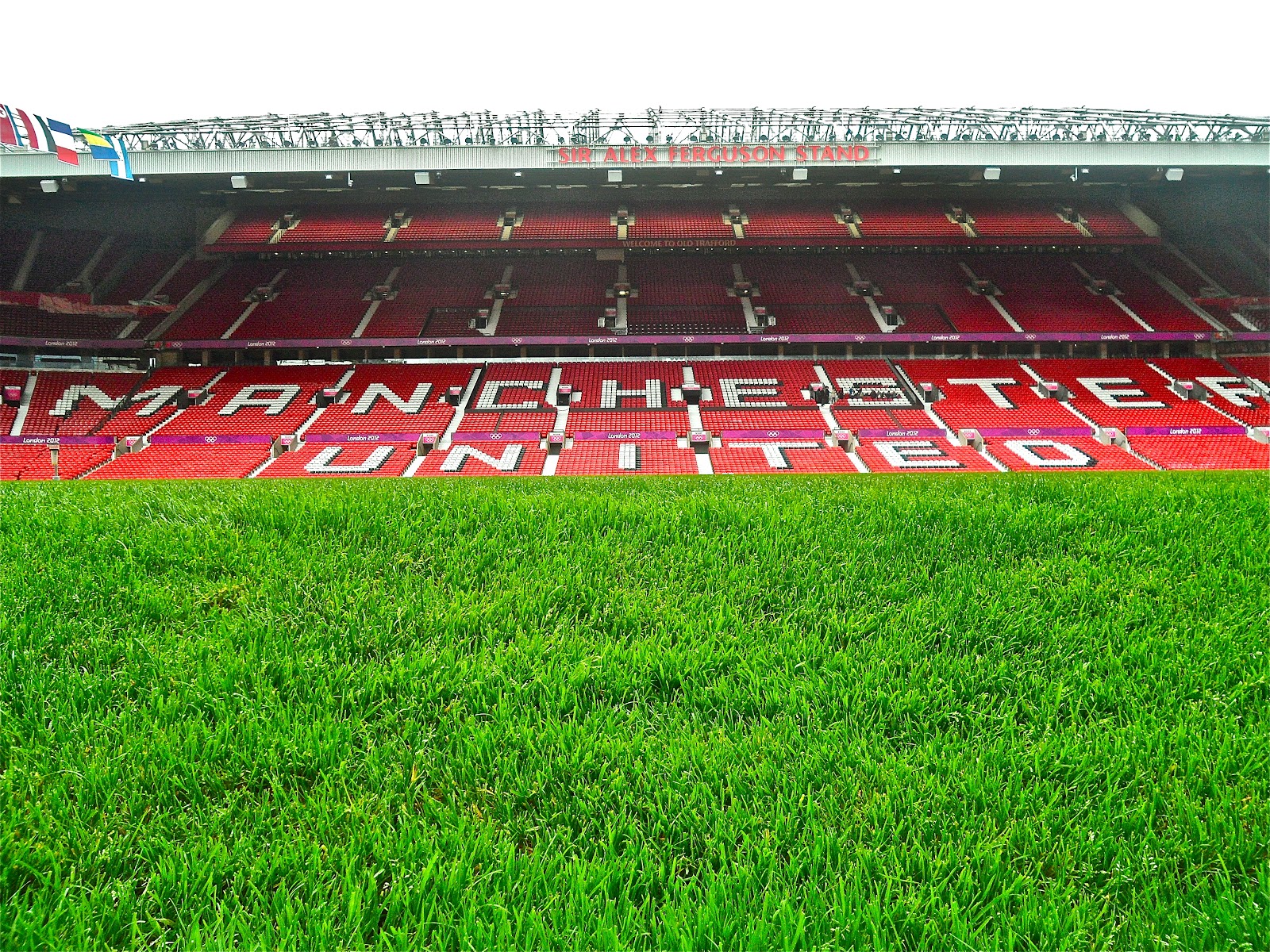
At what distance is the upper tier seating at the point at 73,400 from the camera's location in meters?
25.7

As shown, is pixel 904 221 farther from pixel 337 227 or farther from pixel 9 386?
pixel 9 386

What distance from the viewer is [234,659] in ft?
7.28

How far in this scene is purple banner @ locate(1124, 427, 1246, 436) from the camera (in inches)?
963

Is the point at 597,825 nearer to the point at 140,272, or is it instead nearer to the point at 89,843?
the point at 89,843

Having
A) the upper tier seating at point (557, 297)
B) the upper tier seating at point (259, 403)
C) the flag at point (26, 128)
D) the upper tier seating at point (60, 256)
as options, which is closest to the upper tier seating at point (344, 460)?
the upper tier seating at point (259, 403)

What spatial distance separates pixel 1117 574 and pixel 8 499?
6318mm

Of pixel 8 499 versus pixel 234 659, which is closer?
pixel 234 659

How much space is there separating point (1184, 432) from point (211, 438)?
37.5m

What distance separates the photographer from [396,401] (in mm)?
28359

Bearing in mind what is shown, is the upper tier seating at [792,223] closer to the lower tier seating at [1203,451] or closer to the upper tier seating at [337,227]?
the lower tier seating at [1203,451]

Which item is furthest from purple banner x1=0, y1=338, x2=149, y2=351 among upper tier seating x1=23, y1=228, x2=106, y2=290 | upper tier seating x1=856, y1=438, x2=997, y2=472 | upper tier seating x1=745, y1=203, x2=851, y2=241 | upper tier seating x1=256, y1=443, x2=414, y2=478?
upper tier seating x1=856, y1=438, x2=997, y2=472

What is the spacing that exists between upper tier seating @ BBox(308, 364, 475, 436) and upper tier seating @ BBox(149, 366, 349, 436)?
3.96 ft

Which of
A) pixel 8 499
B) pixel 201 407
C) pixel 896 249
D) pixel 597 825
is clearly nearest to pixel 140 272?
pixel 201 407

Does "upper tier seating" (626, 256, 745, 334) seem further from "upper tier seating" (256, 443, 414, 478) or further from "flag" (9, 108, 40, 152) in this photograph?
"flag" (9, 108, 40, 152)
